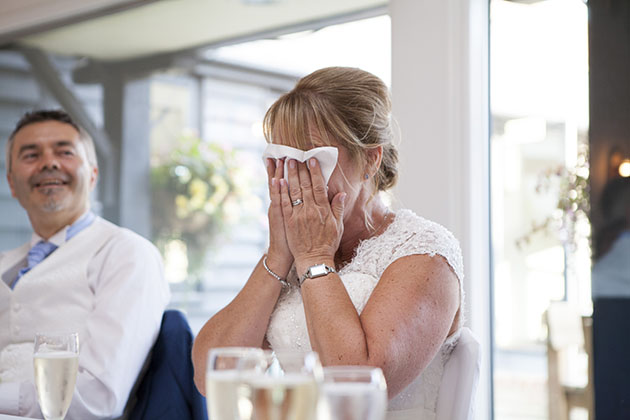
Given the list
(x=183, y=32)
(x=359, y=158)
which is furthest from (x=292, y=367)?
(x=183, y=32)

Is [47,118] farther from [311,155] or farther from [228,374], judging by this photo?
[228,374]

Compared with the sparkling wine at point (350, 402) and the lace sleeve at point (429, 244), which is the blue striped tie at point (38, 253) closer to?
the lace sleeve at point (429, 244)

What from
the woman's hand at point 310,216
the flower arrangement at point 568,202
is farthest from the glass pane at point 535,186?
the woman's hand at point 310,216

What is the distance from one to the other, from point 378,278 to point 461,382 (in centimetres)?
28

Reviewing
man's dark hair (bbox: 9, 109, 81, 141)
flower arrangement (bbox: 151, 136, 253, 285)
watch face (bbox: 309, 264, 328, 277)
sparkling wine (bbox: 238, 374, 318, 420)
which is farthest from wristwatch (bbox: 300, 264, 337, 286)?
flower arrangement (bbox: 151, 136, 253, 285)

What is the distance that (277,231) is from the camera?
1610 mm

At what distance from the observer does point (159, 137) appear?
382cm

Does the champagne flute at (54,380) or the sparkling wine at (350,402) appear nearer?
the sparkling wine at (350,402)

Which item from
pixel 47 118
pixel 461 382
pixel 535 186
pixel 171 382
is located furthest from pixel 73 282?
pixel 535 186

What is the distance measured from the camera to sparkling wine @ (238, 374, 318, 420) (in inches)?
27.5

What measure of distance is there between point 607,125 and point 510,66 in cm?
41

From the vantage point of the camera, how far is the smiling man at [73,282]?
1.97 meters

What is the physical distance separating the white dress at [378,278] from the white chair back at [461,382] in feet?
0.22

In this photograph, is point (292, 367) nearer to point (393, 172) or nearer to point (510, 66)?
point (393, 172)
